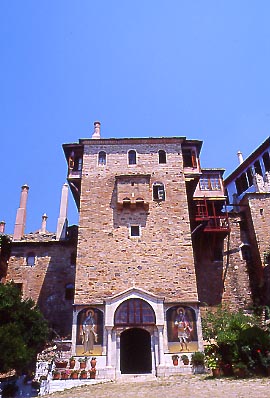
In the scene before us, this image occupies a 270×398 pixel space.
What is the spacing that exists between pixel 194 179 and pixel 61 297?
38.9ft

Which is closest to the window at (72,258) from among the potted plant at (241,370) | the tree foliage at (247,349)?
the tree foliage at (247,349)

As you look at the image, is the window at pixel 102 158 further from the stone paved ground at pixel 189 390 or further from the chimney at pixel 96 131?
the stone paved ground at pixel 189 390

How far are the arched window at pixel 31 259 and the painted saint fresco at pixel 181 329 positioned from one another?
455 inches

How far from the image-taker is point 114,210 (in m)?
23.1

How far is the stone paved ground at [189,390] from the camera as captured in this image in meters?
10.9

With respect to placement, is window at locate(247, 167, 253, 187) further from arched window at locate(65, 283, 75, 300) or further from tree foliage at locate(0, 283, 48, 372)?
tree foliage at locate(0, 283, 48, 372)

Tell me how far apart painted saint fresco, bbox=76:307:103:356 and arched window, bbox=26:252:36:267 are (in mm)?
8694

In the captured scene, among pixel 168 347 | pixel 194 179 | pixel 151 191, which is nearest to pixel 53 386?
pixel 168 347

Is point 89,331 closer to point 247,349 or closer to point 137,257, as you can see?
point 137,257

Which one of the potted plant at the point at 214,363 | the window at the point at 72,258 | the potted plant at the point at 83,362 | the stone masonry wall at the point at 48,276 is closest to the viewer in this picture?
the potted plant at the point at 214,363

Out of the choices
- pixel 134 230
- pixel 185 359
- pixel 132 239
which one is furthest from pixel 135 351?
pixel 134 230

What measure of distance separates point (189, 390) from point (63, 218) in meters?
20.7

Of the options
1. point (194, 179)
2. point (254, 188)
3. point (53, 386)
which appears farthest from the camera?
point (254, 188)

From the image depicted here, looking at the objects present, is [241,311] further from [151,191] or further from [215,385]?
[215,385]
